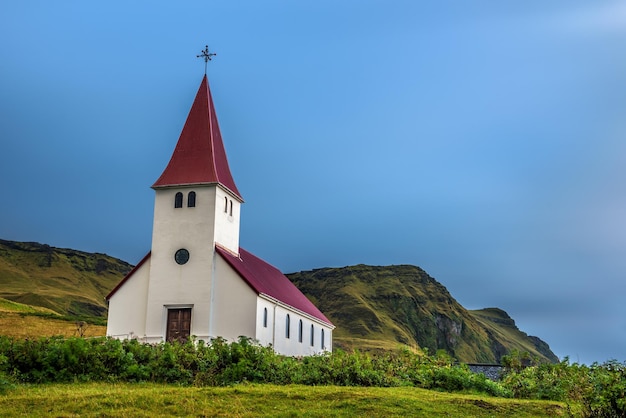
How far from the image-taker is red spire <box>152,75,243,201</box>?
3712 centimetres

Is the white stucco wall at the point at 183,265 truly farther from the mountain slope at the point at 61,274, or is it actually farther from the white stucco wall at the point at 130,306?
the mountain slope at the point at 61,274

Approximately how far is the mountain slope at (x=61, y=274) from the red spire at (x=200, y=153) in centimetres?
7425

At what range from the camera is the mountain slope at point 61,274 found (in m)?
116

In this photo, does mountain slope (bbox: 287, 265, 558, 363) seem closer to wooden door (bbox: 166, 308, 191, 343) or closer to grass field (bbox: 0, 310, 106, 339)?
grass field (bbox: 0, 310, 106, 339)

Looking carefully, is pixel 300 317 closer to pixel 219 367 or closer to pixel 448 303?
pixel 219 367

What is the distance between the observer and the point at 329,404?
Answer: 15906 mm

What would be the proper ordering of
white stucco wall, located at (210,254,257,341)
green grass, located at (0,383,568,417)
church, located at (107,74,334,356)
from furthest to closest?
1. church, located at (107,74,334,356)
2. white stucco wall, located at (210,254,257,341)
3. green grass, located at (0,383,568,417)

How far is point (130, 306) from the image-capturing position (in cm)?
3703

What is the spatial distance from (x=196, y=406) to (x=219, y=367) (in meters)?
5.67

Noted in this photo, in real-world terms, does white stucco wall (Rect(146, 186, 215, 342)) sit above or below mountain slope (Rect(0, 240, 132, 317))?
below

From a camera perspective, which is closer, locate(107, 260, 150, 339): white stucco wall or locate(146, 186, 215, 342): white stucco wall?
locate(146, 186, 215, 342): white stucco wall

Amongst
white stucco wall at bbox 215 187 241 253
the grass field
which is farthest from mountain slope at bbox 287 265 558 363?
white stucco wall at bbox 215 187 241 253

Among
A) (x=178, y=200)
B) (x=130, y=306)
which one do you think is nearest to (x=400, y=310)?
(x=130, y=306)

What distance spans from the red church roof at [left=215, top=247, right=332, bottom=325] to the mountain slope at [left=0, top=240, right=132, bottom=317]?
67.1 m
